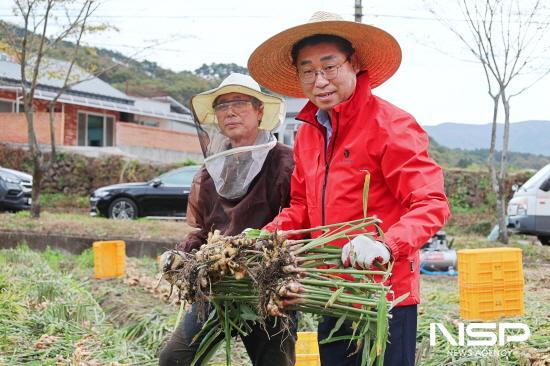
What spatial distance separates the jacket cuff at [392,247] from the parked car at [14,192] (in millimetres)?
15177

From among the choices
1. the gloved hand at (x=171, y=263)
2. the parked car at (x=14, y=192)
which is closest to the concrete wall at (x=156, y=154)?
the parked car at (x=14, y=192)

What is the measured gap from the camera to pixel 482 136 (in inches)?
1426

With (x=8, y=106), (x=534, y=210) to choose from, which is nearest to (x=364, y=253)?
(x=534, y=210)

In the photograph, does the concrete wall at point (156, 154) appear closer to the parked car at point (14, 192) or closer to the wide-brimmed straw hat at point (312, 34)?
the parked car at point (14, 192)

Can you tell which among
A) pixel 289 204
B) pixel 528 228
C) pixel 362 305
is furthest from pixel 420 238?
pixel 528 228

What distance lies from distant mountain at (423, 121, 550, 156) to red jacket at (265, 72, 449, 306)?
79.5ft

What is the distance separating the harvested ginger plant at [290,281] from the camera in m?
2.28

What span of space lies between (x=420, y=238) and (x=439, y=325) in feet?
8.68

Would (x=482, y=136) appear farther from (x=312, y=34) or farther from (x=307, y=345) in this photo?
(x=312, y=34)

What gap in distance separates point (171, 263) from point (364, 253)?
748mm

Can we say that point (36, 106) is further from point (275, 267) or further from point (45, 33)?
point (275, 267)

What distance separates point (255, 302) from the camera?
7.92ft

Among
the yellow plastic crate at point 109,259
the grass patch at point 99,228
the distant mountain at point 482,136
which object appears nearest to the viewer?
the yellow plastic crate at point 109,259

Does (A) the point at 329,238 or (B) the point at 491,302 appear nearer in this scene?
(A) the point at 329,238
